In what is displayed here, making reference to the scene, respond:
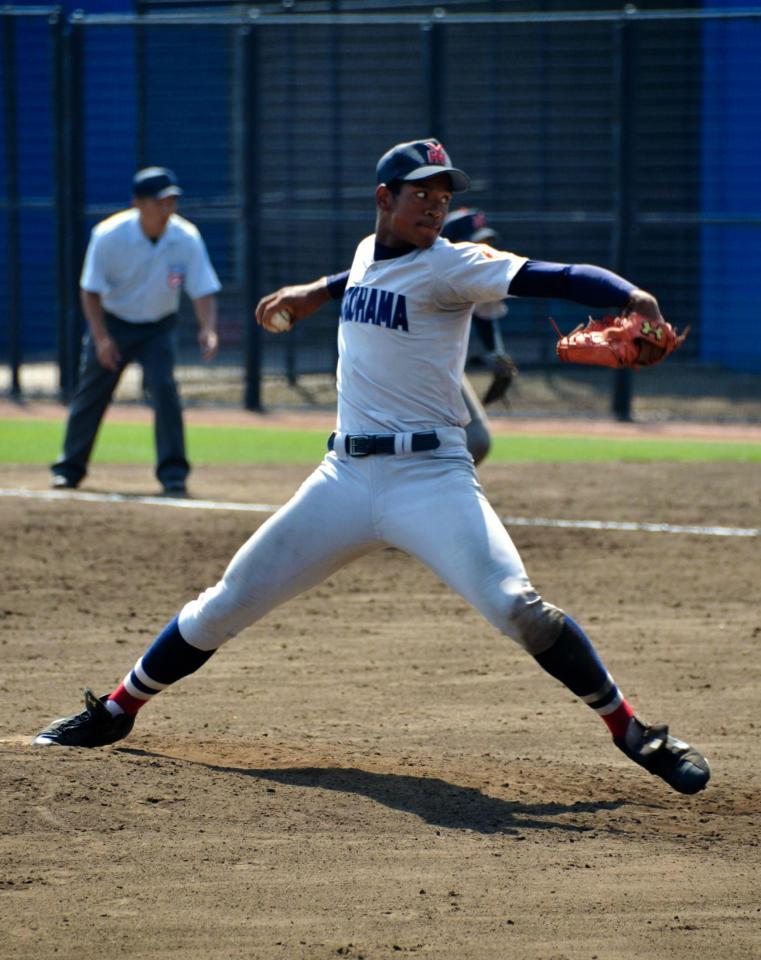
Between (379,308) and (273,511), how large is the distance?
5.27 metres

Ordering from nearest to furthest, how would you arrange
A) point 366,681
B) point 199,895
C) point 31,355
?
point 199,895, point 366,681, point 31,355

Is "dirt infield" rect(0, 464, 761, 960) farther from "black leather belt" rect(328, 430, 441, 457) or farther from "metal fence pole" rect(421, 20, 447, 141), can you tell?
"metal fence pole" rect(421, 20, 447, 141)

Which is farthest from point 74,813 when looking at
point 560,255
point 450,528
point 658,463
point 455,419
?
point 560,255

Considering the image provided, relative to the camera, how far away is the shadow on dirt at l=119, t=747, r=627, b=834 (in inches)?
194

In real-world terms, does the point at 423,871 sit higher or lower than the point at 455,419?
lower

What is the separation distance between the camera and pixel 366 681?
22.4ft

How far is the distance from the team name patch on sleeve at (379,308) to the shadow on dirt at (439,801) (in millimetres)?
1520

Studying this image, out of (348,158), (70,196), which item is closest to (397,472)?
(70,196)

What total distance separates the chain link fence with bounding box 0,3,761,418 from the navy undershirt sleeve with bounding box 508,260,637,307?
1150 centimetres

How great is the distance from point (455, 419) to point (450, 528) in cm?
47

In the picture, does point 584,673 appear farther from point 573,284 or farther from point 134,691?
point 134,691

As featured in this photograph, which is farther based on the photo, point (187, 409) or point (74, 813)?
point (187, 409)

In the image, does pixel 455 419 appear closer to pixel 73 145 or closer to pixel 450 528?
pixel 450 528

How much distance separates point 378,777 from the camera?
17.6ft
